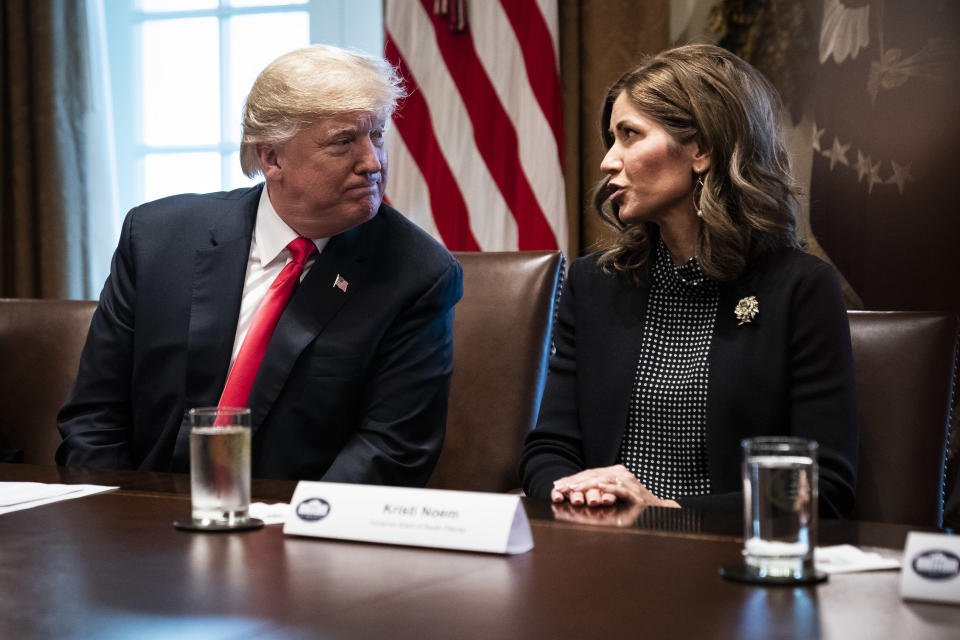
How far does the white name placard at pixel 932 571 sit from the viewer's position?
871 millimetres

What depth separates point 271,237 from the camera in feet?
7.50

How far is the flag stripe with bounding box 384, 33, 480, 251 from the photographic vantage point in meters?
3.63

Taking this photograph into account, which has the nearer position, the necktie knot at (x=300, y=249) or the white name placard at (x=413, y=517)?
the white name placard at (x=413, y=517)

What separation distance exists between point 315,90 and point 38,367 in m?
1.10

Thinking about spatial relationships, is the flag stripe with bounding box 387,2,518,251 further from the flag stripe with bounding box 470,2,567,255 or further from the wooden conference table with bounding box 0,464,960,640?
the wooden conference table with bounding box 0,464,960,640

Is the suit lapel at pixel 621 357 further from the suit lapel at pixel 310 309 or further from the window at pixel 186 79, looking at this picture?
the window at pixel 186 79

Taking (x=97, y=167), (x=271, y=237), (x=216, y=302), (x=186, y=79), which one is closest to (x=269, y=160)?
(x=271, y=237)

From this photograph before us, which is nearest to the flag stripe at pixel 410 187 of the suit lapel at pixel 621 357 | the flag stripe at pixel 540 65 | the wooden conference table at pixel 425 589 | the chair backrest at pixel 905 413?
the flag stripe at pixel 540 65

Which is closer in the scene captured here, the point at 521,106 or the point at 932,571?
the point at 932,571

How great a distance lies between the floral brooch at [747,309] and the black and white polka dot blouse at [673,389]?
0.18ft

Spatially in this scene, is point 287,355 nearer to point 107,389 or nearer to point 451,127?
point 107,389

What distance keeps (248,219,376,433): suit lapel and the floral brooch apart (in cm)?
74

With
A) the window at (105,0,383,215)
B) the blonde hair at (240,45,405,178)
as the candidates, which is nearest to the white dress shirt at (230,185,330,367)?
the blonde hair at (240,45,405,178)

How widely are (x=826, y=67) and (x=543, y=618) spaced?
104 inches
